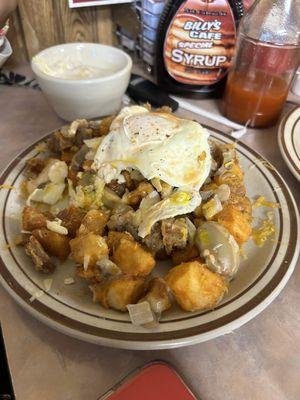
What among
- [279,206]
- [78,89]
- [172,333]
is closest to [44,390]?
[172,333]

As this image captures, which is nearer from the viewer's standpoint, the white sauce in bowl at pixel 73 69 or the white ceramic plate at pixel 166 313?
the white ceramic plate at pixel 166 313

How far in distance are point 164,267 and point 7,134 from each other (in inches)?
31.6

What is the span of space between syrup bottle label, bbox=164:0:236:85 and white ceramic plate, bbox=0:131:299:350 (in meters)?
0.71

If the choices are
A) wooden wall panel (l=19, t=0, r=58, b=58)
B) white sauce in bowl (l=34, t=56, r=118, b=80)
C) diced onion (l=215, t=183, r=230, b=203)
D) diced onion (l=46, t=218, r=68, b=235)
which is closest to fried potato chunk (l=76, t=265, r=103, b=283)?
diced onion (l=46, t=218, r=68, b=235)

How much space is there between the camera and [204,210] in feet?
2.76

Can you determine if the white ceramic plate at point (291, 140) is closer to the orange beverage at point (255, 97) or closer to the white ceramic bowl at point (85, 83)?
the orange beverage at point (255, 97)

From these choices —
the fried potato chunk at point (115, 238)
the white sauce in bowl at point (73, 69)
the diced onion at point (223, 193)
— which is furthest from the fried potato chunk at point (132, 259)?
the white sauce in bowl at point (73, 69)

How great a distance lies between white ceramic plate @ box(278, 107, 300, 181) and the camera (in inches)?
40.8

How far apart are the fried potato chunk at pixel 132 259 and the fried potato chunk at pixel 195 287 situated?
0.19ft

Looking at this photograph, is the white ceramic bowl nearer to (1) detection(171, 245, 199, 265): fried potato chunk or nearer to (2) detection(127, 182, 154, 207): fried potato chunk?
(2) detection(127, 182, 154, 207): fried potato chunk

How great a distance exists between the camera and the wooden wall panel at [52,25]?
1503 mm

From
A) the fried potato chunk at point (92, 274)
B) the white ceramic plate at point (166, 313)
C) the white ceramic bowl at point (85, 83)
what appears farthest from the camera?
the white ceramic bowl at point (85, 83)

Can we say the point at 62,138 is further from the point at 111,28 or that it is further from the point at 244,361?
the point at 111,28

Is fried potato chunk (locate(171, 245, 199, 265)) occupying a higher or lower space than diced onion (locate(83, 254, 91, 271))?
lower
